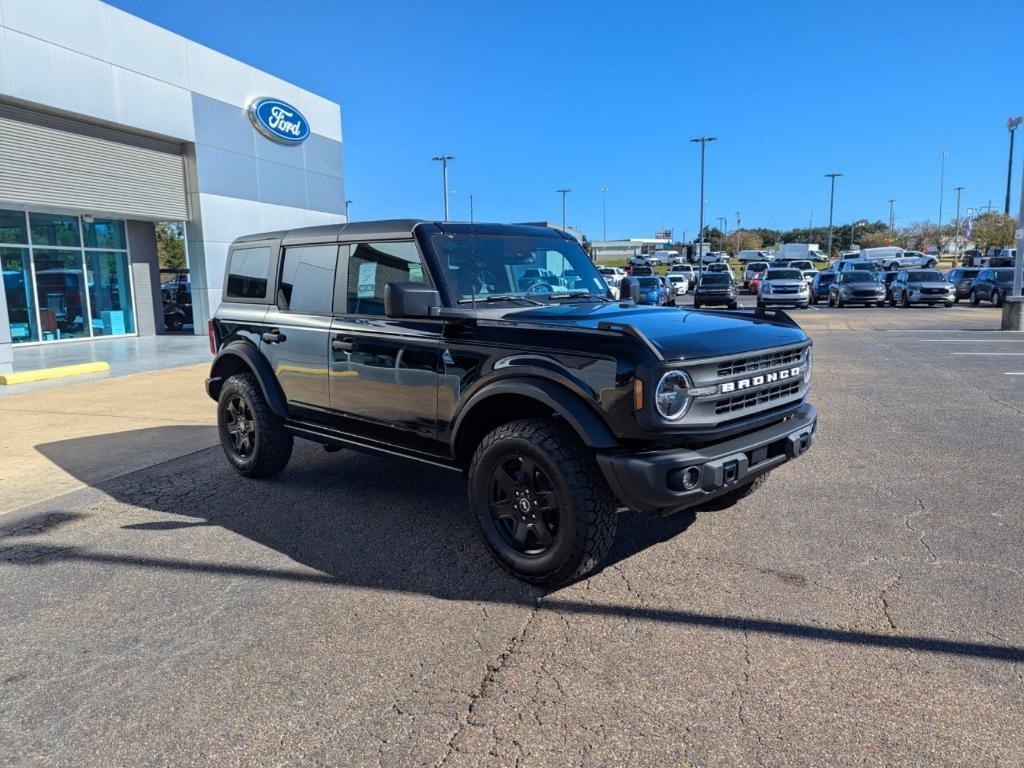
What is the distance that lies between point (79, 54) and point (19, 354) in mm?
5785

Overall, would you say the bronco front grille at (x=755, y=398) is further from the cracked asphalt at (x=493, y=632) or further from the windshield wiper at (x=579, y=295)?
the windshield wiper at (x=579, y=295)

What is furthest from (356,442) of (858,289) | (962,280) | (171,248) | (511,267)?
(171,248)

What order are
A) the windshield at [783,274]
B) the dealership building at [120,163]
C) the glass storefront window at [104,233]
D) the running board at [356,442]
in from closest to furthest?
the running board at [356,442] → the dealership building at [120,163] → the glass storefront window at [104,233] → the windshield at [783,274]

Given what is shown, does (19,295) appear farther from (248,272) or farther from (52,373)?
(248,272)

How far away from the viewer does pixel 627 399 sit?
3338 millimetres

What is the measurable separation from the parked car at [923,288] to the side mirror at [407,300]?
30.0m

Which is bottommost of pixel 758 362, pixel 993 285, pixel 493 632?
pixel 493 632

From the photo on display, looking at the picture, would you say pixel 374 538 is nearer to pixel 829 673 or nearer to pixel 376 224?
pixel 376 224

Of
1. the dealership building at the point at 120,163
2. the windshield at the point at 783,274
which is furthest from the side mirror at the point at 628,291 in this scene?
the windshield at the point at 783,274

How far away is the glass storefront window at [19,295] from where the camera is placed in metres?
14.8

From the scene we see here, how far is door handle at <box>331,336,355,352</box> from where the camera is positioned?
4.66 metres

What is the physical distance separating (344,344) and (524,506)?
5.69 feet

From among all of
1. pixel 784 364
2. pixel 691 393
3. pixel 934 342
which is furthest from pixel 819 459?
pixel 934 342

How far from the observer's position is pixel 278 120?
60.9 feet
